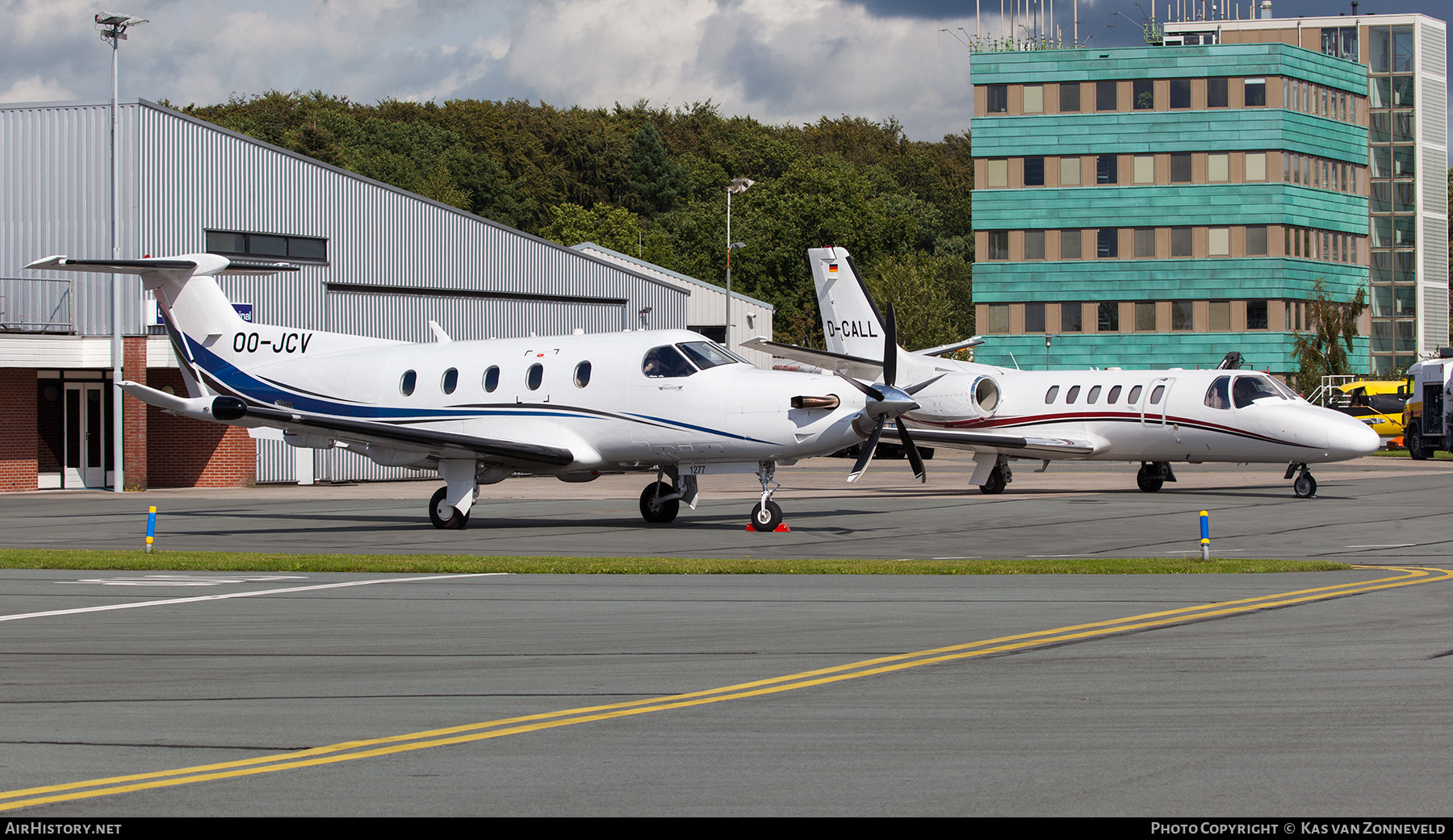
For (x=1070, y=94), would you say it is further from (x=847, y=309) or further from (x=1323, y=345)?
(x=847, y=309)

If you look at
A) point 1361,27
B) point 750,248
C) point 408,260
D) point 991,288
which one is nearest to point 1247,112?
point 991,288

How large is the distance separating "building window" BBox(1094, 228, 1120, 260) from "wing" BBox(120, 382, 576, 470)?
61551 millimetres

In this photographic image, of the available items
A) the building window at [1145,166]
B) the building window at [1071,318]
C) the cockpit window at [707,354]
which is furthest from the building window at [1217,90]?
the cockpit window at [707,354]

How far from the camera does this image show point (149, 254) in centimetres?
3625

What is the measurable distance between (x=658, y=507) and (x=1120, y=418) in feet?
42.0

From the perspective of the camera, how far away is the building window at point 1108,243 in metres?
77.8

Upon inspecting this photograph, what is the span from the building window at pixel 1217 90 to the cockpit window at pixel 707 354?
62173 mm

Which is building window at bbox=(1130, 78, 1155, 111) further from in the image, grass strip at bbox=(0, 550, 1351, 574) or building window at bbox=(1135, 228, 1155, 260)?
grass strip at bbox=(0, 550, 1351, 574)

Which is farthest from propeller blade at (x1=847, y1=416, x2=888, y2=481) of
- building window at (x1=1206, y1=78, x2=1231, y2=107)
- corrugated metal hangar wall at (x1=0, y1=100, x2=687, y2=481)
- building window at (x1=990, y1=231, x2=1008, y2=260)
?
building window at (x1=1206, y1=78, x2=1231, y2=107)

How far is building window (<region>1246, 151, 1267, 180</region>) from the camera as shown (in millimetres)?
75875

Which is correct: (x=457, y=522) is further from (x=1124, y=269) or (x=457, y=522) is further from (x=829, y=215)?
(x=829, y=215)

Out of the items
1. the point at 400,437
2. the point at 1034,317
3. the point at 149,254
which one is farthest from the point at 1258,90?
the point at 400,437

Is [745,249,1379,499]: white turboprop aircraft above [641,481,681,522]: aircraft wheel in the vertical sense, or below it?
above

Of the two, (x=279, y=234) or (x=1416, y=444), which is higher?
(x=279, y=234)
